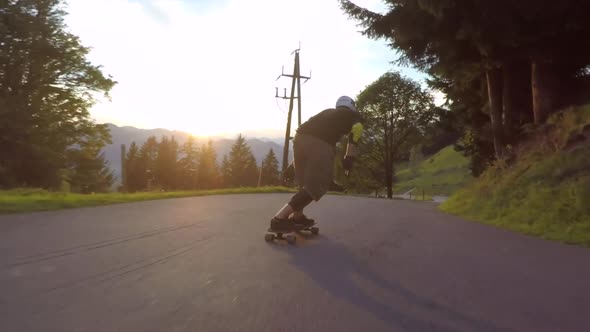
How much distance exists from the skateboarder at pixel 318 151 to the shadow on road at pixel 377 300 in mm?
1137

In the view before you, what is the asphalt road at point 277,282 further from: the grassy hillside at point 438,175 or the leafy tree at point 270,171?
the leafy tree at point 270,171

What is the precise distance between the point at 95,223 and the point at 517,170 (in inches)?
329

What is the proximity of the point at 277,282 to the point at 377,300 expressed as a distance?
0.76 meters

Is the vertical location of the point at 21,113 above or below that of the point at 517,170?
above

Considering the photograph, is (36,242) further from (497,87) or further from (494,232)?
(497,87)

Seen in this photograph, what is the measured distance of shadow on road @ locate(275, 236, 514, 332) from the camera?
2275mm

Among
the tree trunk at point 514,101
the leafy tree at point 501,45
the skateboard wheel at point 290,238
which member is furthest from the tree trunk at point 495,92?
the skateboard wheel at point 290,238

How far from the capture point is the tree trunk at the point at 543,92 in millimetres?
10297

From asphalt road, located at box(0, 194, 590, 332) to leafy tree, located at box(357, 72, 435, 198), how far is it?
107 ft

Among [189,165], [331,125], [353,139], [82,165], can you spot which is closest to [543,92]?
[353,139]

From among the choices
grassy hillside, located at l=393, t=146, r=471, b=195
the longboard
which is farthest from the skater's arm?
grassy hillside, located at l=393, t=146, r=471, b=195

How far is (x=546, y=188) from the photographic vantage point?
7.59m

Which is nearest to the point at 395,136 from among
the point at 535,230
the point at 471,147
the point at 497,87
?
the point at 471,147

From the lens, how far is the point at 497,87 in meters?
12.2
